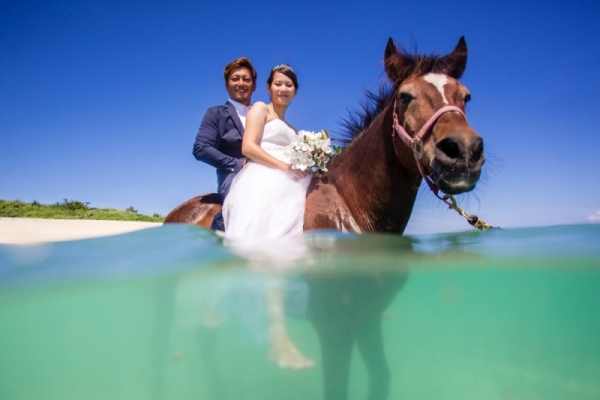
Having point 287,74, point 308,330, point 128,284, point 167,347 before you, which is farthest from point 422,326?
point 287,74

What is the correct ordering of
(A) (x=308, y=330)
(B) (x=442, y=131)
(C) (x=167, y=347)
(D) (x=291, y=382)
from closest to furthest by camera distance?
1. (B) (x=442, y=131)
2. (A) (x=308, y=330)
3. (C) (x=167, y=347)
4. (D) (x=291, y=382)

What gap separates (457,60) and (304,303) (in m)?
4.58

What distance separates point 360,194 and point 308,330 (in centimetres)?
448

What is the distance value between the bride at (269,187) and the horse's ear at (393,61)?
42.9 inches

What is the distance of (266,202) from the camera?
11.8 ft

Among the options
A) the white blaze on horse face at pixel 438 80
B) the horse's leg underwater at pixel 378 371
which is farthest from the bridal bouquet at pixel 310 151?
the horse's leg underwater at pixel 378 371

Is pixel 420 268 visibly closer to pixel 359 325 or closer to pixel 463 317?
pixel 359 325

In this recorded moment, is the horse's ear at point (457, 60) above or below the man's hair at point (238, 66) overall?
below

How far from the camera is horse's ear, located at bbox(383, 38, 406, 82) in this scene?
344 cm

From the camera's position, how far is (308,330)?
7098 mm

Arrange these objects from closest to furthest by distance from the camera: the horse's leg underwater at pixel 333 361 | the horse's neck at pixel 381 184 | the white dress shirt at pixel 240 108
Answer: the horse's neck at pixel 381 184, the horse's leg underwater at pixel 333 361, the white dress shirt at pixel 240 108

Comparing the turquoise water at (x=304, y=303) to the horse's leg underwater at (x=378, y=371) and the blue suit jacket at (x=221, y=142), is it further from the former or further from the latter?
the blue suit jacket at (x=221, y=142)

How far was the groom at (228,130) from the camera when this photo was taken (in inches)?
173

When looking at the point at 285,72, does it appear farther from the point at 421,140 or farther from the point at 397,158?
the point at 421,140
